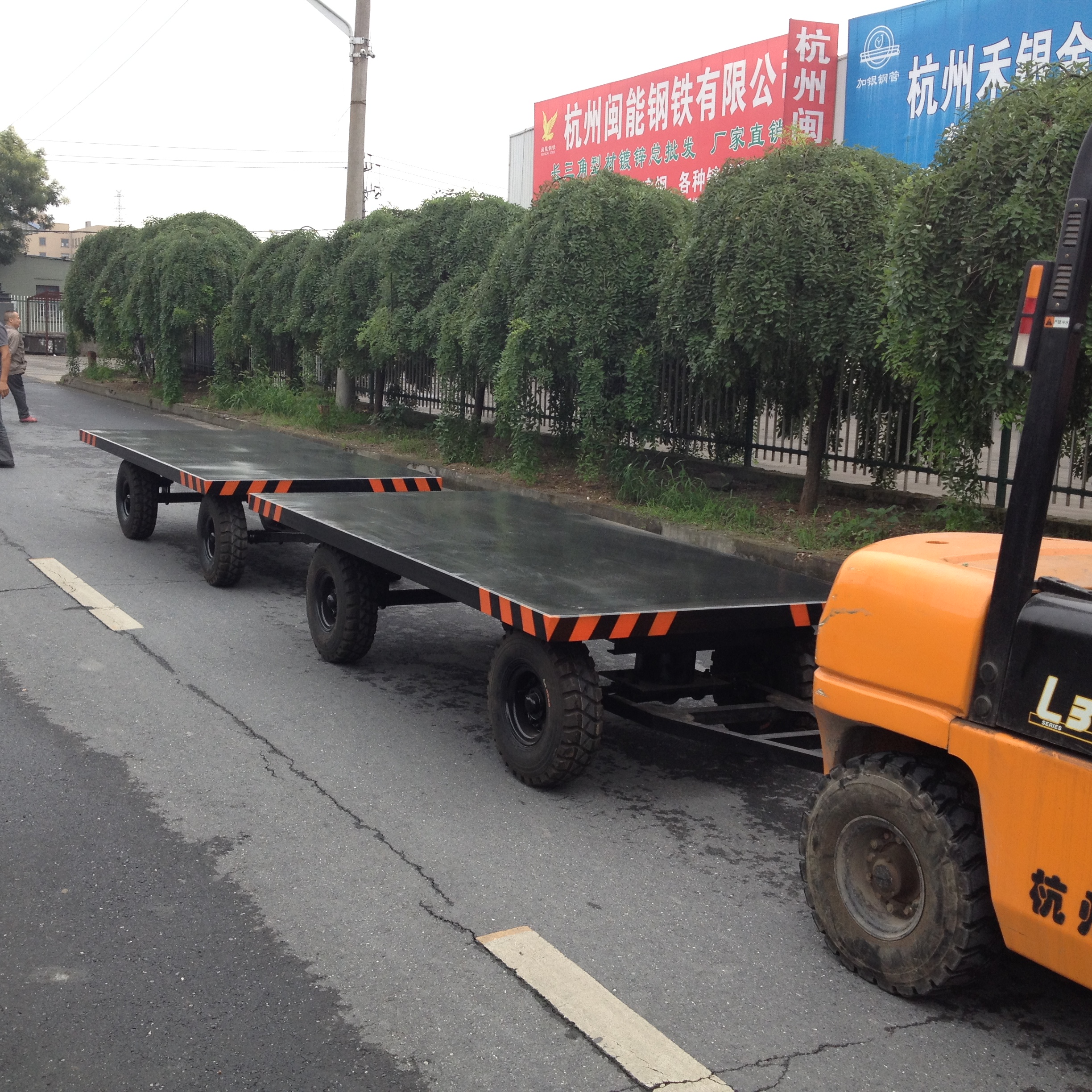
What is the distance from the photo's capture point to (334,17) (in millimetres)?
20594

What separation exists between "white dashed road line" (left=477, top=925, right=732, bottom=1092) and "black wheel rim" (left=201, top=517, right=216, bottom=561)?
19.3 feet

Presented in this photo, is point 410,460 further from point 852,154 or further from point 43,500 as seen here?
point 852,154

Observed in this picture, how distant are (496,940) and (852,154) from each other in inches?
365

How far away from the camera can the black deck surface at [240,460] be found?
30.5ft

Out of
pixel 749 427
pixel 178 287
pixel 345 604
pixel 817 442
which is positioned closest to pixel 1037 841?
pixel 345 604

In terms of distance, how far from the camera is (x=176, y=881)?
4.46m

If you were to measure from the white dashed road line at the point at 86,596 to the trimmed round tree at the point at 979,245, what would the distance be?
19.1ft

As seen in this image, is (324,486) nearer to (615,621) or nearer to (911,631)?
(615,621)

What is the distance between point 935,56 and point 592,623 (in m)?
18.0

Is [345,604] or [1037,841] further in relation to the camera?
[345,604]

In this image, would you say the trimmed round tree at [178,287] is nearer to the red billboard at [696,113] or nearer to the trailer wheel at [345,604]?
the red billboard at [696,113]

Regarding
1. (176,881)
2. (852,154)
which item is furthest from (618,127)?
(176,881)

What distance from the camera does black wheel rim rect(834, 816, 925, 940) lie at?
3842mm

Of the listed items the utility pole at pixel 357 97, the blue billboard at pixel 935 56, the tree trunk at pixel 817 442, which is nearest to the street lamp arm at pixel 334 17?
the utility pole at pixel 357 97
